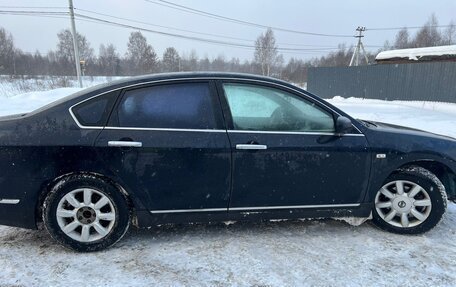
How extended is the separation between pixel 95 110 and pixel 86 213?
2.91 feet

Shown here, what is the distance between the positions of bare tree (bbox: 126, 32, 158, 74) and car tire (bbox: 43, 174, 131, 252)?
57.8 m

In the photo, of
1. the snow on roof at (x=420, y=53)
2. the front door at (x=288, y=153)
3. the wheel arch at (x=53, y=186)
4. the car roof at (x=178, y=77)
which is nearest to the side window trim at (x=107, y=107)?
the car roof at (x=178, y=77)

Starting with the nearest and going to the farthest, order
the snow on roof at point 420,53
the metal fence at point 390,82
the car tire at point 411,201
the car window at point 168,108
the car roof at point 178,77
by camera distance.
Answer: the car window at point 168,108 → the car roof at point 178,77 → the car tire at point 411,201 → the metal fence at point 390,82 → the snow on roof at point 420,53

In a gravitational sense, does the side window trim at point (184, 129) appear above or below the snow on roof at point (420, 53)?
below

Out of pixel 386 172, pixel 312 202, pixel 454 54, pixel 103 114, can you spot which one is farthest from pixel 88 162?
pixel 454 54

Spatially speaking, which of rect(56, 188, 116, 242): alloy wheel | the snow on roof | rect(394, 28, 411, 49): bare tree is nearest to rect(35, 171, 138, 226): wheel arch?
rect(56, 188, 116, 242): alloy wheel

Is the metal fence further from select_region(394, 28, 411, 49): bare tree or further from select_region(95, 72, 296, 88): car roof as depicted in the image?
select_region(394, 28, 411, 49): bare tree

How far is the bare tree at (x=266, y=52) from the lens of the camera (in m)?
62.7

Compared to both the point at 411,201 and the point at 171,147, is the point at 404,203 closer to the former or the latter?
the point at 411,201

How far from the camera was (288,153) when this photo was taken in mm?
3168

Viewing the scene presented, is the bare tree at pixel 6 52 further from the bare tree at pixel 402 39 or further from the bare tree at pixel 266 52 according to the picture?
the bare tree at pixel 402 39

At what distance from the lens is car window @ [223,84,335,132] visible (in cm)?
322

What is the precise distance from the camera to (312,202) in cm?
329

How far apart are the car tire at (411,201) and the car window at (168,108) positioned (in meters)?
1.85
